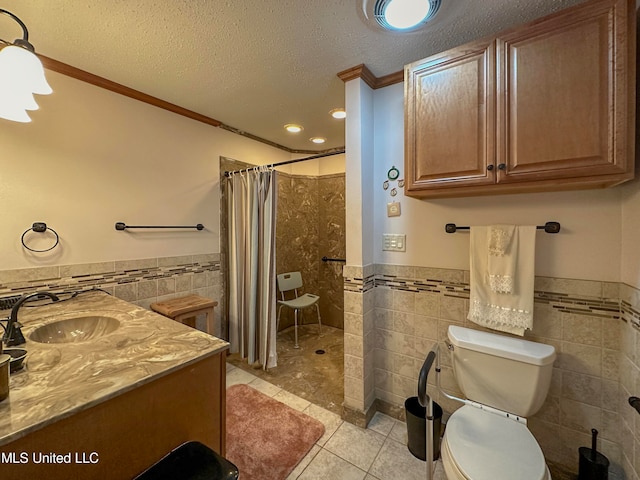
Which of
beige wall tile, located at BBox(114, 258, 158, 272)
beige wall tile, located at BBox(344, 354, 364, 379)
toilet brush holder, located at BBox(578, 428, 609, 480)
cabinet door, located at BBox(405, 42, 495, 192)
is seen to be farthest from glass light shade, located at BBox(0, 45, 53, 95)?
toilet brush holder, located at BBox(578, 428, 609, 480)

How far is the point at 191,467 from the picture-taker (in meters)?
0.81

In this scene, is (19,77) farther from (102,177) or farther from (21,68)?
(102,177)

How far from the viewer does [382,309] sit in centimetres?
188

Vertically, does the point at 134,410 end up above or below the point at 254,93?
below

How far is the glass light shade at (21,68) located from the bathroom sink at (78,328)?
1.04 metres

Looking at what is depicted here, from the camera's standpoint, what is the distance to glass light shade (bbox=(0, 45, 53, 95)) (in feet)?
3.35

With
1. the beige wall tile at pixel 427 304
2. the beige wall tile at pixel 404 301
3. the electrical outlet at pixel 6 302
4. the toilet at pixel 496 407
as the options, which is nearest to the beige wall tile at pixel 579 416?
the toilet at pixel 496 407

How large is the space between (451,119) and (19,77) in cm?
187

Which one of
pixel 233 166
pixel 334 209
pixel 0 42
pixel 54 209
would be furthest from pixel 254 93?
pixel 334 209

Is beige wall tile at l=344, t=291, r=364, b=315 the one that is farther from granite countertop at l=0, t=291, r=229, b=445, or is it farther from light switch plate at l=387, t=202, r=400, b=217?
granite countertop at l=0, t=291, r=229, b=445

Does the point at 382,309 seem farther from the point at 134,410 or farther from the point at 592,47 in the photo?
the point at 592,47

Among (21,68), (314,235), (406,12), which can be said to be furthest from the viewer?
(314,235)

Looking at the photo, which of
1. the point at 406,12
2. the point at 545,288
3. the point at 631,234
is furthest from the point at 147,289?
the point at 631,234

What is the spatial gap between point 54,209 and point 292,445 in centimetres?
210
